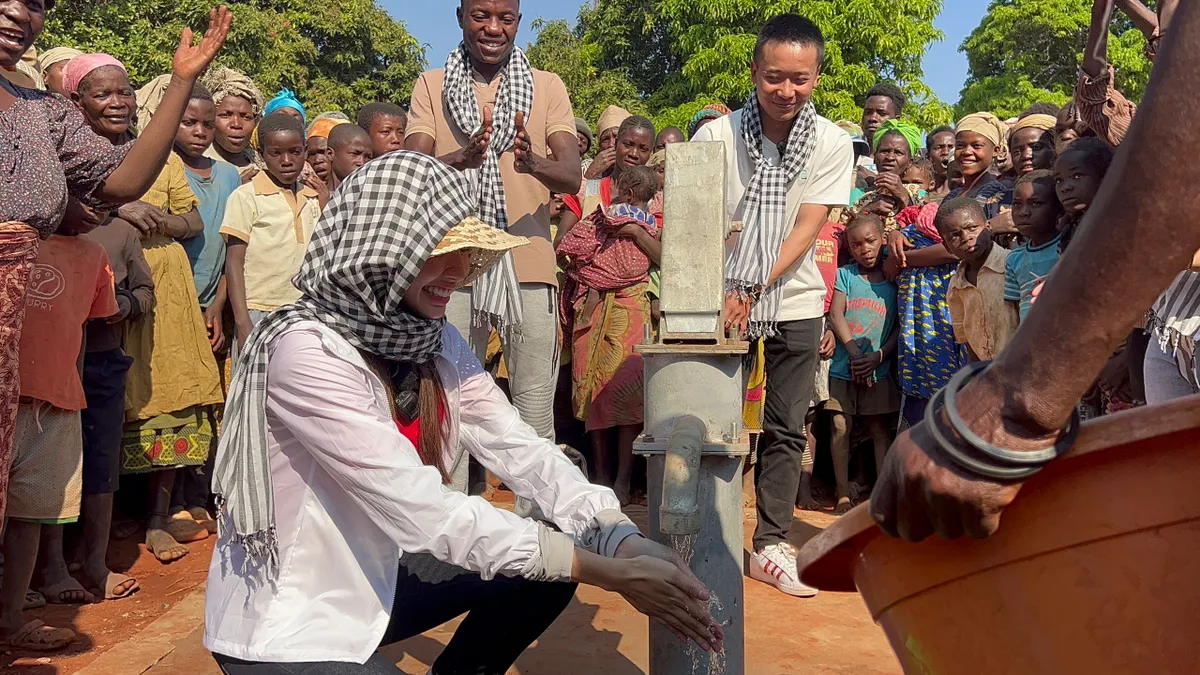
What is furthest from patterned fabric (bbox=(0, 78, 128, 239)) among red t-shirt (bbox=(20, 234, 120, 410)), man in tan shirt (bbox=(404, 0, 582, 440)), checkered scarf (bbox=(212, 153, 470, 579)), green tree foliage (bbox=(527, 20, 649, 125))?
green tree foliage (bbox=(527, 20, 649, 125))

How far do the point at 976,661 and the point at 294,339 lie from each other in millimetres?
1558

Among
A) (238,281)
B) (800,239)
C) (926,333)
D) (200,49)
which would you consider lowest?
(926,333)

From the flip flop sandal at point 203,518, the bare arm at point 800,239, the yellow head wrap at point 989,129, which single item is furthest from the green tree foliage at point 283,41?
the bare arm at point 800,239

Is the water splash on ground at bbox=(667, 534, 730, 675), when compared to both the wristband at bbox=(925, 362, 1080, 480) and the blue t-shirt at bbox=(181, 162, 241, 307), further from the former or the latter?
the blue t-shirt at bbox=(181, 162, 241, 307)

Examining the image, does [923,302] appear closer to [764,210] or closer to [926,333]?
[926,333]

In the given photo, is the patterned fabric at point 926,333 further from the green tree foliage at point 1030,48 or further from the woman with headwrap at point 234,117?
the green tree foliage at point 1030,48

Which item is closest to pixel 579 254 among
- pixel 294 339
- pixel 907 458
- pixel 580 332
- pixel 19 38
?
pixel 580 332

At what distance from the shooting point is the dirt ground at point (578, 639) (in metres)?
3.56

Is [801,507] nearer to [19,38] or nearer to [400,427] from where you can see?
[400,427]

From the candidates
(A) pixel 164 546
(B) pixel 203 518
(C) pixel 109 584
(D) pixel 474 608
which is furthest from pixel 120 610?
(D) pixel 474 608

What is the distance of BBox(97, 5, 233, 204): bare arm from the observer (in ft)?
10.5

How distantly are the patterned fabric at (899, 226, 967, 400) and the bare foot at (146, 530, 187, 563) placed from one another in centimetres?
366

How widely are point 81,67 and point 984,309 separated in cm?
434

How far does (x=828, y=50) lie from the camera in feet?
71.5
